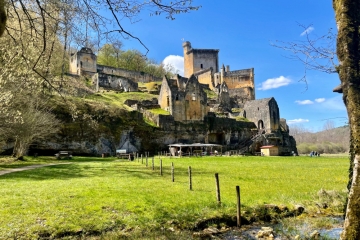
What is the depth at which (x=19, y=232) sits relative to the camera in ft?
21.4

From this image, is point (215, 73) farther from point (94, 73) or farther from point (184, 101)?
point (184, 101)

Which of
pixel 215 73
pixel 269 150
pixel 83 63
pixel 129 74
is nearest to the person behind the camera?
pixel 269 150

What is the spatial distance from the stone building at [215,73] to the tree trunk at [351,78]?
205ft

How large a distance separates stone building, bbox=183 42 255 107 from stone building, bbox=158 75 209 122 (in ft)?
72.7

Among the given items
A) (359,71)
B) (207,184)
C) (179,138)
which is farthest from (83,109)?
(359,71)

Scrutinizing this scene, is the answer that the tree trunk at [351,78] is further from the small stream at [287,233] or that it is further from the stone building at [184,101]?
the stone building at [184,101]

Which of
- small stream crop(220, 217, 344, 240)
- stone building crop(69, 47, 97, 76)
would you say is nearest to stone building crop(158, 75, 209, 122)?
stone building crop(69, 47, 97, 76)

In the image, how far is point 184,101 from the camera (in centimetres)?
4469

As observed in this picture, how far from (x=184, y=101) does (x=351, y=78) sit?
40982 mm

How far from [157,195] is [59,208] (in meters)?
3.22

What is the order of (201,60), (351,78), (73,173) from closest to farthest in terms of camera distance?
(351,78), (73,173), (201,60)

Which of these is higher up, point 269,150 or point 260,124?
point 260,124

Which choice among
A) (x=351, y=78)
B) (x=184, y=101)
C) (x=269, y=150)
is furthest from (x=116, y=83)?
(x=351, y=78)

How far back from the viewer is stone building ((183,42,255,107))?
71.5 m
